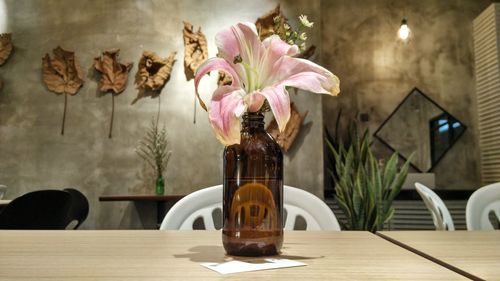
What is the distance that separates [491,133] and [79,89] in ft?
14.9

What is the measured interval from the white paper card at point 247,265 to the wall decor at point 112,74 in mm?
3700

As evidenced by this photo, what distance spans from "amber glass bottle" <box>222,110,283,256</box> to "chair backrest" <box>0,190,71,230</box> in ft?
6.02

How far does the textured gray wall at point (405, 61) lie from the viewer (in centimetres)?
518

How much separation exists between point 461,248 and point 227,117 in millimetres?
563

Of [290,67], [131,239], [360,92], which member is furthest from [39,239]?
[360,92]

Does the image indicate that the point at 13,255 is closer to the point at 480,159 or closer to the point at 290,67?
the point at 290,67

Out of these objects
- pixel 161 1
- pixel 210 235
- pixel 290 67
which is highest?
pixel 161 1

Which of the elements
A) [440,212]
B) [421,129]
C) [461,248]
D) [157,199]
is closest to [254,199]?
[461,248]

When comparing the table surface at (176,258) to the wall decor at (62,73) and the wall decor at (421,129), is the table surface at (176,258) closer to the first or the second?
the wall decor at (62,73)

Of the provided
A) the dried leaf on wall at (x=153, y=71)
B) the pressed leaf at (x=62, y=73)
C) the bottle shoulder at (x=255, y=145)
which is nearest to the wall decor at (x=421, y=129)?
the dried leaf on wall at (x=153, y=71)

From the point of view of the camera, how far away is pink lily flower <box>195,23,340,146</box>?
688 millimetres

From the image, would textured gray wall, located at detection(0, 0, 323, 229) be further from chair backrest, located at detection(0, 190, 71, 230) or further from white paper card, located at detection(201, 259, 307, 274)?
white paper card, located at detection(201, 259, 307, 274)

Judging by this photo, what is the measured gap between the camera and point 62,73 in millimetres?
4164

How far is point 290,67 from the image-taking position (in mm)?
735
